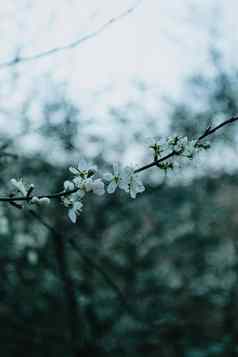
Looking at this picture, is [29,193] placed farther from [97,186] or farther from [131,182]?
[131,182]

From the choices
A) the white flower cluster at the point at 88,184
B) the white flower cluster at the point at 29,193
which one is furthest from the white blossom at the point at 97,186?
the white flower cluster at the point at 29,193

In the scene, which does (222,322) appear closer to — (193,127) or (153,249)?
(153,249)

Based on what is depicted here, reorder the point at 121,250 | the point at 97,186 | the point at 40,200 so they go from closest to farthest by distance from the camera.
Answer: the point at 40,200
the point at 97,186
the point at 121,250

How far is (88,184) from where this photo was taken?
1454 millimetres

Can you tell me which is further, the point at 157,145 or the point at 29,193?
the point at 157,145

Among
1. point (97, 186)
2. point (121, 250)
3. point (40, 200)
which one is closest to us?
point (40, 200)

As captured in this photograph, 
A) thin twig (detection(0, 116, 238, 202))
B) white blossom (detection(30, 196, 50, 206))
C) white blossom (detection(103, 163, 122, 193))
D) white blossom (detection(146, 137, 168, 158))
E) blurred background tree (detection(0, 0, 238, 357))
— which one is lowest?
white blossom (detection(30, 196, 50, 206))

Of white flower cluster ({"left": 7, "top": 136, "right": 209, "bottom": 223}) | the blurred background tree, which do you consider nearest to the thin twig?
white flower cluster ({"left": 7, "top": 136, "right": 209, "bottom": 223})

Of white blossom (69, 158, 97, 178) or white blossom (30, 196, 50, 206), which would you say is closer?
white blossom (30, 196, 50, 206)

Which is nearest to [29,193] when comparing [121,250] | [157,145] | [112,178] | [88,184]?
[88,184]

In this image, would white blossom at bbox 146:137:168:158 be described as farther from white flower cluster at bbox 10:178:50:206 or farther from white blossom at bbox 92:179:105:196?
white flower cluster at bbox 10:178:50:206

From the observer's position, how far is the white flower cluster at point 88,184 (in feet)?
4.78

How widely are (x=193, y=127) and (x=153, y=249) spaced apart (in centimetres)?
166

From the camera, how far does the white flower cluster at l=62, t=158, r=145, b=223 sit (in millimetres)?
1457
